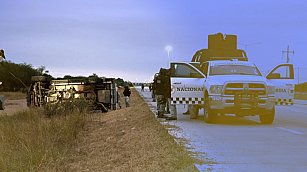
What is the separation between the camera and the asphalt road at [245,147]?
8.31 metres

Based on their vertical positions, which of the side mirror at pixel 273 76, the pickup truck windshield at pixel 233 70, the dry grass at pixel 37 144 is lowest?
the dry grass at pixel 37 144

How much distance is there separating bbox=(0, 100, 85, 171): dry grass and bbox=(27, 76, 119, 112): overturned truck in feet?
25.2

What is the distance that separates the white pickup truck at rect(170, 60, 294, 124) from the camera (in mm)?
15414

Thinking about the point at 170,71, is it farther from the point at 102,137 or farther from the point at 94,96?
the point at 94,96

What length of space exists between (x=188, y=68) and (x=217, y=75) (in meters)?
2.09

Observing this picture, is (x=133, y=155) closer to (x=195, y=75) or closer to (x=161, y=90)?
(x=195, y=75)

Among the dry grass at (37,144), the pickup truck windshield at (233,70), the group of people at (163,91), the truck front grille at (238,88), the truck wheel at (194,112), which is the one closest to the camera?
the dry grass at (37,144)

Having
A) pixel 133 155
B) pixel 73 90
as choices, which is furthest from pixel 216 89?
pixel 73 90

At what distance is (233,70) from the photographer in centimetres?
1705

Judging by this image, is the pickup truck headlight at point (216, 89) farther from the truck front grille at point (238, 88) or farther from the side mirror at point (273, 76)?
the side mirror at point (273, 76)

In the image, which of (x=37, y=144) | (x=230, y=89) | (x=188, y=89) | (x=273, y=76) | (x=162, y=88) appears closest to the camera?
(x=37, y=144)

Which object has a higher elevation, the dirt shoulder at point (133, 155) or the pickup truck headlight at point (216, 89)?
the pickup truck headlight at point (216, 89)

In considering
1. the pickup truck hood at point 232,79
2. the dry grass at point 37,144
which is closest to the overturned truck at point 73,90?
the dry grass at point 37,144

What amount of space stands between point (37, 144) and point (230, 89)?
6.08 m
